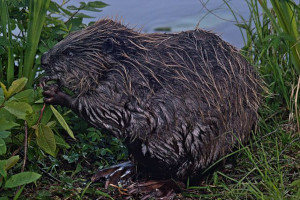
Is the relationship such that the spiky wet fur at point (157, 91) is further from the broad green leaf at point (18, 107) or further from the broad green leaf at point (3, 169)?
the broad green leaf at point (3, 169)

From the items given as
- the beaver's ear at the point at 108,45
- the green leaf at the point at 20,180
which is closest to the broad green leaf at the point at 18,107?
the green leaf at the point at 20,180

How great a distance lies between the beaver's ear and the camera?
11.0 feet

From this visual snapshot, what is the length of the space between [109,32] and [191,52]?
0.44 m

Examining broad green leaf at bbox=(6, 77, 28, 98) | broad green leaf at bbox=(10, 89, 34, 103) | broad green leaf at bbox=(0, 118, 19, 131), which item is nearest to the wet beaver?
broad green leaf at bbox=(10, 89, 34, 103)

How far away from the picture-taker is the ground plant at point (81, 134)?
10.6 ft

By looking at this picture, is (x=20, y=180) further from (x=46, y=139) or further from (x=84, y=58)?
(x=84, y=58)

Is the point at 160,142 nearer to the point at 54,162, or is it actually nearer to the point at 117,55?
the point at 117,55

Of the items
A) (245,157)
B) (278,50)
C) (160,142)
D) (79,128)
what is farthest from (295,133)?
(79,128)

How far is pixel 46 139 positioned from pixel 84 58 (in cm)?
45

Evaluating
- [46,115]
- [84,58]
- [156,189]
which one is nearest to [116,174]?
[156,189]

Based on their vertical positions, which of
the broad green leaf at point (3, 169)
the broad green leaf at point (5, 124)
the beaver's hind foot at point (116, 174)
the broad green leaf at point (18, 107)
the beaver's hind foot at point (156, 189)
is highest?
the broad green leaf at point (18, 107)

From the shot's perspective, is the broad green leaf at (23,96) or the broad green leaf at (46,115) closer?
the broad green leaf at (23,96)

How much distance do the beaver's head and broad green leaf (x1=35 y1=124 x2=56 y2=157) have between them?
255 mm

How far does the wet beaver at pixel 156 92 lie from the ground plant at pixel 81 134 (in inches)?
6.1
